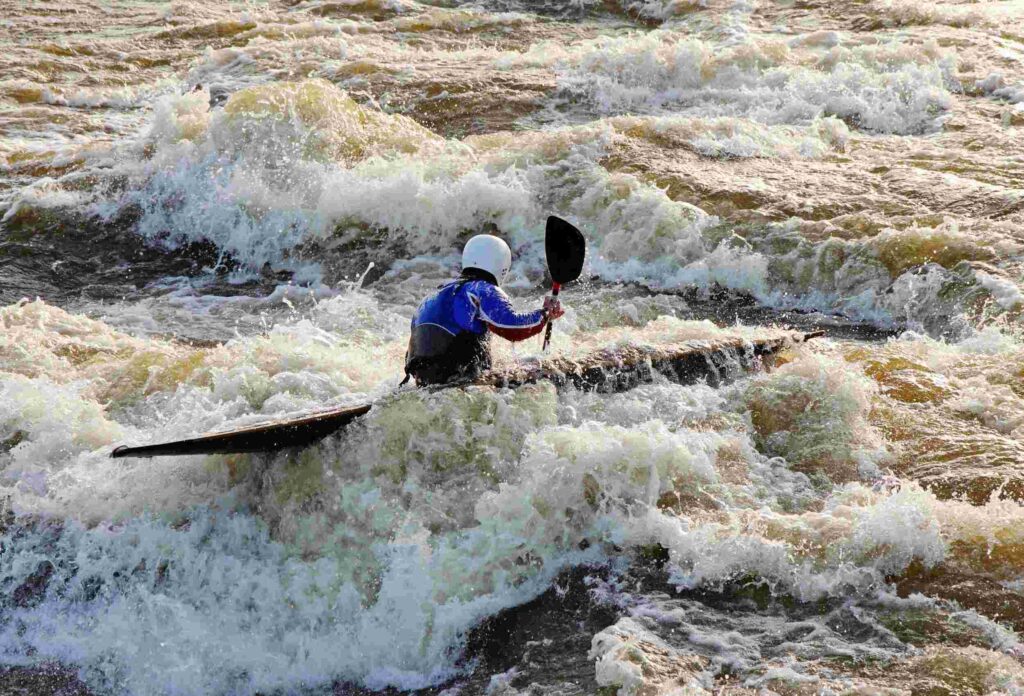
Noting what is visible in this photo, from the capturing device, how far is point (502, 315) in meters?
6.17

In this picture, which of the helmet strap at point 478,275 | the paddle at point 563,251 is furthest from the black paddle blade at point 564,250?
the helmet strap at point 478,275

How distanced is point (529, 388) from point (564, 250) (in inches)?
34.6

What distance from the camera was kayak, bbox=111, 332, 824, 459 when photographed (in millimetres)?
5414

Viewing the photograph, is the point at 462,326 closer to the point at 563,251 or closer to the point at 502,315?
the point at 502,315

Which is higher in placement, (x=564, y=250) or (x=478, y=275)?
(x=564, y=250)

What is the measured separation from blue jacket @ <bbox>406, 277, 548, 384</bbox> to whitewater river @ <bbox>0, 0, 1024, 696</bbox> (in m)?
0.23

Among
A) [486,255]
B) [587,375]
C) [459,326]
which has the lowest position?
[587,375]

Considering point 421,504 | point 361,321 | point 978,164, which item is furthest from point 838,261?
point 421,504

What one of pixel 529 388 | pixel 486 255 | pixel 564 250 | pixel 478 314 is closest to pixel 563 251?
pixel 564 250

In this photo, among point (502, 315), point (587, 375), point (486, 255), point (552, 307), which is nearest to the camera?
point (552, 307)

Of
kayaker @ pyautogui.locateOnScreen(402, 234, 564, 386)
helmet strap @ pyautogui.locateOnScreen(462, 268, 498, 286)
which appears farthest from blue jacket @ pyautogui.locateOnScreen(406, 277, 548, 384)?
helmet strap @ pyautogui.locateOnScreen(462, 268, 498, 286)

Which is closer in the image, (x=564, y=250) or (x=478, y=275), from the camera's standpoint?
(x=564, y=250)

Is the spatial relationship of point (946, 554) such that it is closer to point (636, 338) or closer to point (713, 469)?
point (713, 469)

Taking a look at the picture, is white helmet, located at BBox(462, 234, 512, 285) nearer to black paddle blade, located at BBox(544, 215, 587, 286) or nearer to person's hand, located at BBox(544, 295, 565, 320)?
black paddle blade, located at BBox(544, 215, 587, 286)
